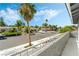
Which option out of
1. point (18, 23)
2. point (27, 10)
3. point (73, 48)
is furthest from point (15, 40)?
point (73, 48)

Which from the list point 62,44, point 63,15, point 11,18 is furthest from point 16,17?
point 62,44

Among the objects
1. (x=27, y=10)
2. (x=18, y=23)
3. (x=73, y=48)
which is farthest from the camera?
(x=73, y=48)

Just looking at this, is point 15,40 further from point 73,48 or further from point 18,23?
point 73,48

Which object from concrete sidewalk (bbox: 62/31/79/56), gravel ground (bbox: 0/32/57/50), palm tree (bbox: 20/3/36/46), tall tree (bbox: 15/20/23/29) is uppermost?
palm tree (bbox: 20/3/36/46)

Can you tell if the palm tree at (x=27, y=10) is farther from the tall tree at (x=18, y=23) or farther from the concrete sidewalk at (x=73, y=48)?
the concrete sidewalk at (x=73, y=48)

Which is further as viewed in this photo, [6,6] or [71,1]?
[6,6]

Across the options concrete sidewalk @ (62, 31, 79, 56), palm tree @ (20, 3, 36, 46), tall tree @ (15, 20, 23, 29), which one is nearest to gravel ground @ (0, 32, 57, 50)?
tall tree @ (15, 20, 23, 29)

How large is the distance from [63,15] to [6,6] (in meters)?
0.99

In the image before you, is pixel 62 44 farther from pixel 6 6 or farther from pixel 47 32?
pixel 6 6

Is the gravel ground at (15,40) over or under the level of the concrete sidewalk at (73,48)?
over

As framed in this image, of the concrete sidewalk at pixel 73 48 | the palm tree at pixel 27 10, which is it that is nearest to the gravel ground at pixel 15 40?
the palm tree at pixel 27 10

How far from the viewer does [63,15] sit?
4.62 m

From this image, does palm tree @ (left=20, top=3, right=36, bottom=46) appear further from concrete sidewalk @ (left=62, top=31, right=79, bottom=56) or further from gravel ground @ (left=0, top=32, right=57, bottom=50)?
concrete sidewalk @ (left=62, top=31, right=79, bottom=56)

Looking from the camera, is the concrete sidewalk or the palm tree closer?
the palm tree
